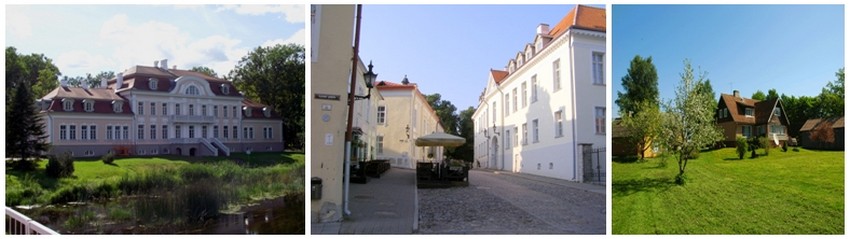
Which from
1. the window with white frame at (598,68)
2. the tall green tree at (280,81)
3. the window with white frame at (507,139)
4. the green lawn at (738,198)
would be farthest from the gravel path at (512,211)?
the window with white frame at (507,139)

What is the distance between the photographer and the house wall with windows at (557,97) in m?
8.82

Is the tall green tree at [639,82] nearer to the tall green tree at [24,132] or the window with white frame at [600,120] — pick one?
the window with white frame at [600,120]

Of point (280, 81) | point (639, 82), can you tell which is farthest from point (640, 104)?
point (280, 81)

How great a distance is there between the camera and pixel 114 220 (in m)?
8.45

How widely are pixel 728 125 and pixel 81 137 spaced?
939cm

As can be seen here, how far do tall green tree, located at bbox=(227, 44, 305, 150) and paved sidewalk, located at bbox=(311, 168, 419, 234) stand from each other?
1.18 m

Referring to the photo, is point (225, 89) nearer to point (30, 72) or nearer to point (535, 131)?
point (30, 72)

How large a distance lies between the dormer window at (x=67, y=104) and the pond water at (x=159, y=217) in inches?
61.9

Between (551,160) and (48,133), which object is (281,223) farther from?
(551,160)

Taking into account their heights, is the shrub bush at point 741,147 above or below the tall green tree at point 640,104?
below

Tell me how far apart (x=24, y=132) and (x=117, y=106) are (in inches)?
70.5

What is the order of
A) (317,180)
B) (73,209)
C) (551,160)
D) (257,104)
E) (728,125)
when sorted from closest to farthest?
(317,180), (728,125), (73,209), (257,104), (551,160)

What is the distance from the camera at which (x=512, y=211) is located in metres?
6.71

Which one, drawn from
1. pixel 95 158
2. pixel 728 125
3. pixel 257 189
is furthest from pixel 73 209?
pixel 728 125
